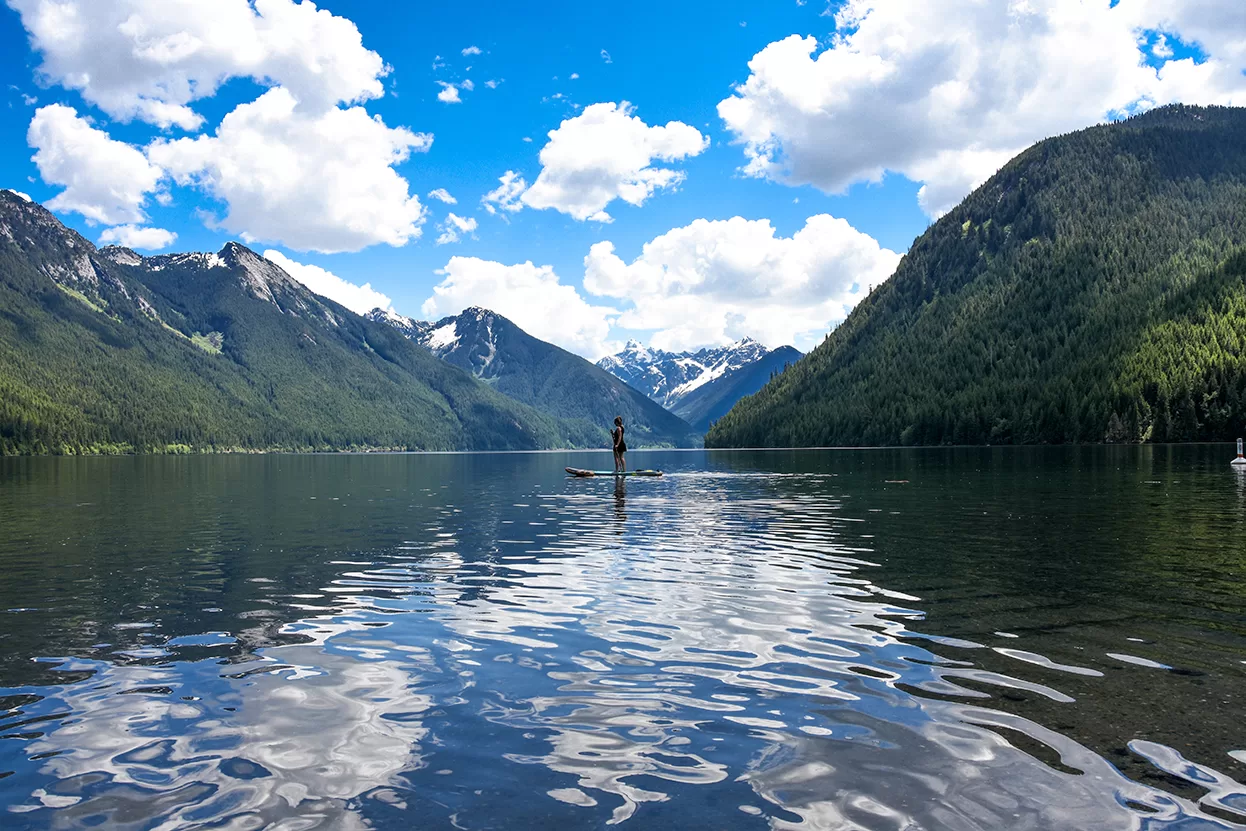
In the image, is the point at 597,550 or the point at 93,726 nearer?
the point at 93,726

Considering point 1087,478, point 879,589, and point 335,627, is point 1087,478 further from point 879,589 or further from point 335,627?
point 335,627

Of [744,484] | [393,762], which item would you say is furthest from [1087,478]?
[393,762]

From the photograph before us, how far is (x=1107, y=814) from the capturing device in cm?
880

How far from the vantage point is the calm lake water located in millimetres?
9523

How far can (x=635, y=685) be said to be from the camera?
14312 mm

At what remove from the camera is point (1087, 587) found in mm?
22859

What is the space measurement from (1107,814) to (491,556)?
26.1 m

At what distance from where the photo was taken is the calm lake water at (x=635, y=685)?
952cm

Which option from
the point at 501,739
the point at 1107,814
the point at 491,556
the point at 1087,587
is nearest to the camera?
the point at 1107,814

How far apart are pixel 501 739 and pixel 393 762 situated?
4.98ft

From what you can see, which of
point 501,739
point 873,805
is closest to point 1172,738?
point 873,805

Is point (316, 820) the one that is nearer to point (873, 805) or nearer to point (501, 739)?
point (501, 739)

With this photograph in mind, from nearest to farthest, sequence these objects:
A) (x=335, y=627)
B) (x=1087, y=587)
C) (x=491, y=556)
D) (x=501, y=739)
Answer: (x=501, y=739), (x=335, y=627), (x=1087, y=587), (x=491, y=556)

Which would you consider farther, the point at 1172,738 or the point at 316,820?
the point at 1172,738
